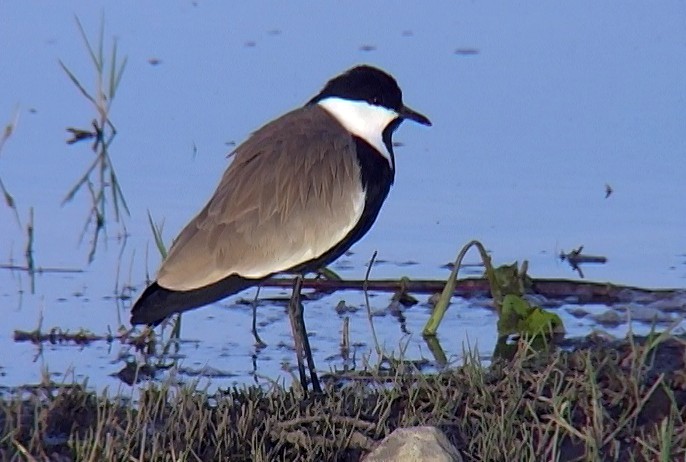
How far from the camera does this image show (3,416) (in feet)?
17.8

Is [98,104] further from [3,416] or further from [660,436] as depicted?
[660,436]

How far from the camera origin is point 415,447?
16.3 feet

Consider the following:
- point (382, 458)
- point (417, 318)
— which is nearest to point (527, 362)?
point (382, 458)

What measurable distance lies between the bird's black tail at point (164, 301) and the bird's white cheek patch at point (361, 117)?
2.54 ft

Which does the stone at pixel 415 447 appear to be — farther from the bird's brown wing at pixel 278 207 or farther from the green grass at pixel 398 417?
the bird's brown wing at pixel 278 207

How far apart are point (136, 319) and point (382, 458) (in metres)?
1.39

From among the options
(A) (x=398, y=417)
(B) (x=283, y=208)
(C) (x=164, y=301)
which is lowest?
(A) (x=398, y=417)

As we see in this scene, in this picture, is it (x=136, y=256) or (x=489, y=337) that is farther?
(x=136, y=256)

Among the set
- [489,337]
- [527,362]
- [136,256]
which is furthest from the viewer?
[136,256]

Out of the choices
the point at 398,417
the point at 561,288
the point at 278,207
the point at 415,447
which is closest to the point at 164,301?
the point at 278,207

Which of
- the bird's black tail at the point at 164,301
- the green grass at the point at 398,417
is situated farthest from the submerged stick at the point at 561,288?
the green grass at the point at 398,417

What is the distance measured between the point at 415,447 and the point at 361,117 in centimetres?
195

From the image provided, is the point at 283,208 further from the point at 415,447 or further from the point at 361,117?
the point at 415,447

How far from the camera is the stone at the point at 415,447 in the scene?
496 centimetres
